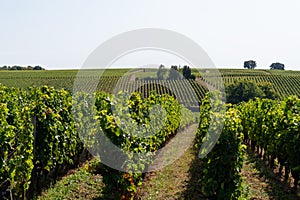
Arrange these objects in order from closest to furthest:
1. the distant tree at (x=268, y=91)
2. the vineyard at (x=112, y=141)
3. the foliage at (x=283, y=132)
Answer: the vineyard at (x=112, y=141) → the foliage at (x=283, y=132) → the distant tree at (x=268, y=91)

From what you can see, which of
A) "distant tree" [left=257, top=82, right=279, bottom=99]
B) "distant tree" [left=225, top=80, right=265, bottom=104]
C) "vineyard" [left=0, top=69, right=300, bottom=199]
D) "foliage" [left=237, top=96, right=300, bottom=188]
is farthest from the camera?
"distant tree" [left=257, top=82, right=279, bottom=99]

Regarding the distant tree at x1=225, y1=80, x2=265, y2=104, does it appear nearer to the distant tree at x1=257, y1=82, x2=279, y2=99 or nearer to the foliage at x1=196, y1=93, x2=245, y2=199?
the distant tree at x1=257, y1=82, x2=279, y2=99

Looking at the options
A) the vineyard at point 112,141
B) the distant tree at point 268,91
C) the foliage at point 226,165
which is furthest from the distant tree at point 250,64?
the foliage at point 226,165

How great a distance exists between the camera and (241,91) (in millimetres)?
61656

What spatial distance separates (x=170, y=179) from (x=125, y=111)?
2.81 m

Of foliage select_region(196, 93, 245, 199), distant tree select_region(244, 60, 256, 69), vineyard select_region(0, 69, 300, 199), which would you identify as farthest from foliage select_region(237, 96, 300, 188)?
distant tree select_region(244, 60, 256, 69)

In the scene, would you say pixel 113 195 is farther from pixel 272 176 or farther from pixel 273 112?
pixel 273 112

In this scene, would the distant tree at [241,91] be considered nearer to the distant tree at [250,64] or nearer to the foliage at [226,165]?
the foliage at [226,165]

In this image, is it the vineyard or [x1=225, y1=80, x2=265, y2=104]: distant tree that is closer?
the vineyard

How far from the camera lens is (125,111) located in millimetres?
8641

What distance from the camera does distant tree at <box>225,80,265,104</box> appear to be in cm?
6032

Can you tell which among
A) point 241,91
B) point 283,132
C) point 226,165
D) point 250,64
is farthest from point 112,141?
point 250,64

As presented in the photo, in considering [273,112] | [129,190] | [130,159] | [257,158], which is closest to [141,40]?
[130,159]

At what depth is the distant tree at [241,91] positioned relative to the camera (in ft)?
198
